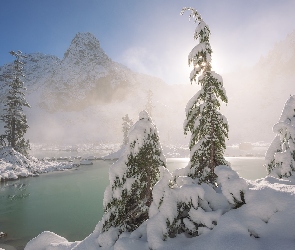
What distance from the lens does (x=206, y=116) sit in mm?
9062

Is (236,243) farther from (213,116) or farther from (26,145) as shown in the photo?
(26,145)

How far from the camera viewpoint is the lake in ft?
55.8

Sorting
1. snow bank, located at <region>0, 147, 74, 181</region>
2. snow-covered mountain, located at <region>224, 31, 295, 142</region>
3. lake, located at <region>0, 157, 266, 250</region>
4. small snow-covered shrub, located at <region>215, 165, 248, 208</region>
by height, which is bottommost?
lake, located at <region>0, 157, 266, 250</region>

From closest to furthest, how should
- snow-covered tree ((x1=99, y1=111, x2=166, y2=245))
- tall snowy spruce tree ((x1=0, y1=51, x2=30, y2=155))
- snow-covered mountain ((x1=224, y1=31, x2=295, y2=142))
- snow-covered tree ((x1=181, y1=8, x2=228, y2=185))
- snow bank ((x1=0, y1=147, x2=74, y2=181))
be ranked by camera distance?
Answer: snow-covered tree ((x1=99, y1=111, x2=166, y2=245)) < snow-covered tree ((x1=181, y1=8, x2=228, y2=185)) < snow bank ((x1=0, y1=147, x2=74, y2=181)) < tall snowy spruce tree ((x1=0, y1=51, x2=30, y2=155)) < snow-covered mountain ((x1=224, y1=31, x2=295, y2=142))

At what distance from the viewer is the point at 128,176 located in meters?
8.22

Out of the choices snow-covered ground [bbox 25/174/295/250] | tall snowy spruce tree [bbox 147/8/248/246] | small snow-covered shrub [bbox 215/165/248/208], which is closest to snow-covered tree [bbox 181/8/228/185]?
tall snowy spruce tree [bbox 147/8/248/246]

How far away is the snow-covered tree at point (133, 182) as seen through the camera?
808 centimetres

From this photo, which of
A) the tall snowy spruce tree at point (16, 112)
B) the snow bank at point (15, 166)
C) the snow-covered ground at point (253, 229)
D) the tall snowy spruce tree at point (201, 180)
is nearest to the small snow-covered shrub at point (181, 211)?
the tall snowy spruce tree at point (201, 180)

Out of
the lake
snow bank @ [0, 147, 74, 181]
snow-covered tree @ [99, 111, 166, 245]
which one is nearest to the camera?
snow-covered tree @ [99, 111, 166, 245]

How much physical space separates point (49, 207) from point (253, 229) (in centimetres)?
2170

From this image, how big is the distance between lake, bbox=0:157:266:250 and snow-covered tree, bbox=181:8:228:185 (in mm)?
11178

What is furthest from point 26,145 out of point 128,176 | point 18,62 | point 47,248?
point 128,176

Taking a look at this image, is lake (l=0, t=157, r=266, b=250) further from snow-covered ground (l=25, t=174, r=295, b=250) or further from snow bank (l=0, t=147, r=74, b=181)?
snow-covered ground (l=25, t=174, r=295, b=250)

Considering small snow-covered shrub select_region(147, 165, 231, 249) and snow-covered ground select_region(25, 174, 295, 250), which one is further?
small snow-covered shrub select_region(147, 165, 231, 249)
